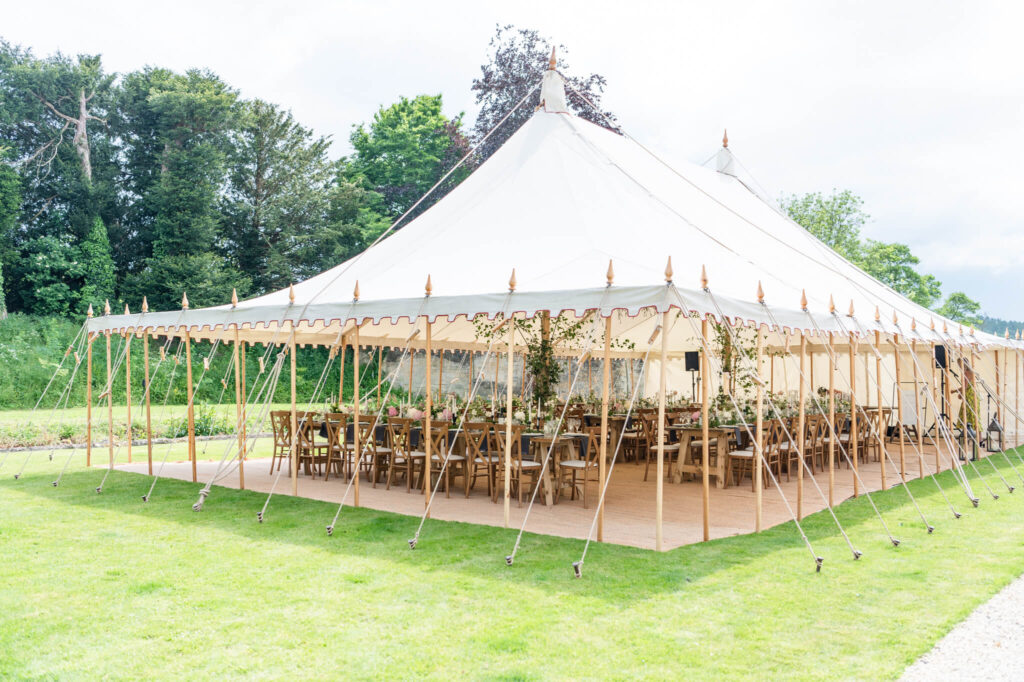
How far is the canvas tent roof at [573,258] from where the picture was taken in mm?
6527

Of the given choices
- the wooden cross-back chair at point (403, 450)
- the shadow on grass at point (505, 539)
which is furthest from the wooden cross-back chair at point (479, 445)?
the shadow on grass at point (505, 539)

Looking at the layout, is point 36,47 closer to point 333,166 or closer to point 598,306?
point 333,166

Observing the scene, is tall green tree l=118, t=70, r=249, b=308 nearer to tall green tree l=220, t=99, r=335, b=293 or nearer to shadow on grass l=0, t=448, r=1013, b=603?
tall green tree l=220, t=99, r=335, b=293

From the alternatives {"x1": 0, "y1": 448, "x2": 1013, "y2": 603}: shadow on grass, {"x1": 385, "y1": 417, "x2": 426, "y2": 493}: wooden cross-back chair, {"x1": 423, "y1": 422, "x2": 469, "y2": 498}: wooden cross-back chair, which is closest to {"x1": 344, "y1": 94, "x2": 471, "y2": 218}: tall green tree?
{"x1": 385, "y1": 417, "x2": 426, "y2": 493}: wooden cross-back chair

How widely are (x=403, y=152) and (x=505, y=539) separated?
24.5 meters

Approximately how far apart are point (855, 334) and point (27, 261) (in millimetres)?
23803

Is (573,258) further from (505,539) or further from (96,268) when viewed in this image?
(96,268)

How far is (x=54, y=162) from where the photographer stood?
26.2 m

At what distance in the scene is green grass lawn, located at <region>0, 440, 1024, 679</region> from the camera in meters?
3.75

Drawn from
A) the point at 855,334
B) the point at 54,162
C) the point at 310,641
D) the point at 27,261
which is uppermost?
the point at 54,162

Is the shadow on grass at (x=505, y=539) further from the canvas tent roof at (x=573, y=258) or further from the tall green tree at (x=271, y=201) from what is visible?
the tall green tree at (x=271, y=201)

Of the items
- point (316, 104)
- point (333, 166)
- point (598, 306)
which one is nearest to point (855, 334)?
point (598, 306)

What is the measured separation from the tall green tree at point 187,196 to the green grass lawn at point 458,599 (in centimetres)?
1861

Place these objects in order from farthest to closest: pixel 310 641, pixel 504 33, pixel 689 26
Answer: pixel 504 33 < pixel 689 26 < pixel 310 641
